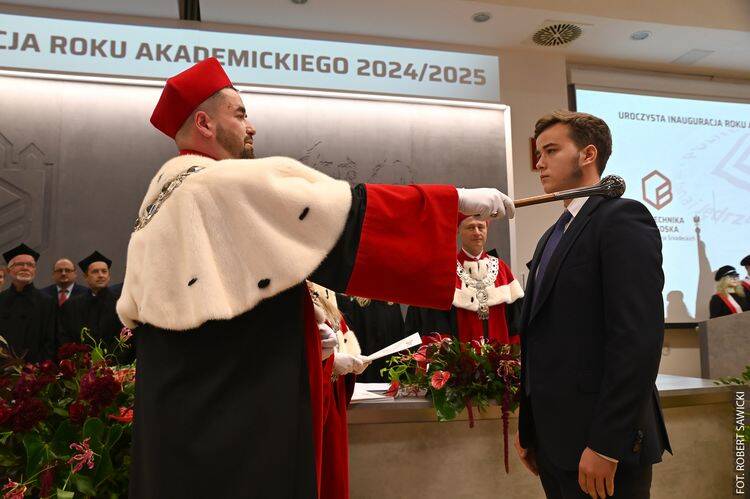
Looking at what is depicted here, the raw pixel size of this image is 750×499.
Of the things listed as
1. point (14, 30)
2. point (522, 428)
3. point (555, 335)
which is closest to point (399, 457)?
point (522, 428)

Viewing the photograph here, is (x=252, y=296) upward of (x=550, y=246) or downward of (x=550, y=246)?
downward

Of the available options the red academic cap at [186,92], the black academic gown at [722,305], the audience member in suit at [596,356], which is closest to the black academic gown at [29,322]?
the red academic cap at [186,92]

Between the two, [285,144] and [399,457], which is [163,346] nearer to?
[399,457]

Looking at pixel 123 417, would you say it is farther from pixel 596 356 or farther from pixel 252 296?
pixel 596 356

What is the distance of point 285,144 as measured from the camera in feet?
24.4

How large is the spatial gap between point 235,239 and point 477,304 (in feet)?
12.4

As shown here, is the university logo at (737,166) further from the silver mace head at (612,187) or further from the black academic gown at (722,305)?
the silver mace head at (612,187)

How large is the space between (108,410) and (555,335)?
59.0 inches

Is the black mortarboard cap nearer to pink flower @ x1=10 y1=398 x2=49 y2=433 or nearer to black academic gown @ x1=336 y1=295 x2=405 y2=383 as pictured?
black academic gown @ x1=336 y1=295 x2=405 y2=383

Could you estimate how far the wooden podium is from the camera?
4.66 m

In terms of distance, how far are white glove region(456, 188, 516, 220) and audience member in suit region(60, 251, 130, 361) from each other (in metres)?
4.74

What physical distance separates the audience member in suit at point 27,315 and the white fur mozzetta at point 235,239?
4.98 meters

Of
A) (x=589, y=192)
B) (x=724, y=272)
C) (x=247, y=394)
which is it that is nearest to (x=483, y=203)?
(x=589, y=192)

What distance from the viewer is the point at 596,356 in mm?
1960
